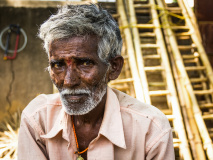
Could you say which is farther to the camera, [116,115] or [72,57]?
[116,115]

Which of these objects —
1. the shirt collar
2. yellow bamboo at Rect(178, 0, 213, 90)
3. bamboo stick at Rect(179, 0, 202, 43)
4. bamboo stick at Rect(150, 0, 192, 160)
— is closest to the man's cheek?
the shirt collar

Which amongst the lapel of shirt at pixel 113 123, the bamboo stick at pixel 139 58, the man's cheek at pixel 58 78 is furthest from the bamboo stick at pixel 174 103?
the man's cheek at pixel 58 78

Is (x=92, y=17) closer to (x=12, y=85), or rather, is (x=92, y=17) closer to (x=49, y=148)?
(x=49, y=148)

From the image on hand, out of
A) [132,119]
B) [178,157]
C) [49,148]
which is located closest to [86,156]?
[49,148]

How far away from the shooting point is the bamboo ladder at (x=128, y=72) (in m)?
3.26

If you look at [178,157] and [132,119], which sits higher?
[132,119]

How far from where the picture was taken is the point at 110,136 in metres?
1.58

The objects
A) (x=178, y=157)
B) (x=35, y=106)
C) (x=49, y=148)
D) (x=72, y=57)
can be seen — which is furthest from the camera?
(x=178, y=157)

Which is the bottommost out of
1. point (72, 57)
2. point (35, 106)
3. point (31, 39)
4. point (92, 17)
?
point (35, 106)

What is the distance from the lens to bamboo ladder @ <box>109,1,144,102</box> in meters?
3.26

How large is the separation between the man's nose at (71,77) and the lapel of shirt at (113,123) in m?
0.34

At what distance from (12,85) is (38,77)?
44cm

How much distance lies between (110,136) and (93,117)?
0.81 feet

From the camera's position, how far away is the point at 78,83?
5.01ft
